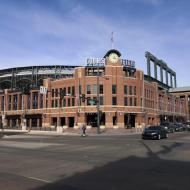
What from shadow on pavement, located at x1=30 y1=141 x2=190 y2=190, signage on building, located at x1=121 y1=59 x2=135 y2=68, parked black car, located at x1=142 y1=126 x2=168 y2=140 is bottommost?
shadow on pavement, located at x1=30 y1=141 x2=190 y2=190

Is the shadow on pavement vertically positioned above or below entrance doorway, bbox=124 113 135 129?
below

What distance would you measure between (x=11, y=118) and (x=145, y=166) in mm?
84470

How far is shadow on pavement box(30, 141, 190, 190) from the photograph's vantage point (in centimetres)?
952

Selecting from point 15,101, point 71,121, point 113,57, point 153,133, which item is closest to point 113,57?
point 113,57

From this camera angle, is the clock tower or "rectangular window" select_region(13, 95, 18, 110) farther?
"rectangular window" select_region(13, 95, 18, 110)

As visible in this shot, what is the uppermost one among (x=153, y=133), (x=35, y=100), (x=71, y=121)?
(x=35, y=100)

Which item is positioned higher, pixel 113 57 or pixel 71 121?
Result: pixel 113 57

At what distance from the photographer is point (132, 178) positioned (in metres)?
10.9

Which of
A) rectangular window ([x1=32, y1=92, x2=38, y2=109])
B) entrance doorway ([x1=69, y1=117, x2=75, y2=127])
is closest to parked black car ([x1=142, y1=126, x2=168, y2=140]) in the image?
entrance doorway ([x1=69, y1=117, x2=75, y2=127])

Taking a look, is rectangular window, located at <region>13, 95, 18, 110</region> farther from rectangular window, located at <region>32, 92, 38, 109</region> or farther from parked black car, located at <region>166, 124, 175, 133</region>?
parked black car, located at <region>166, 124, 175, 133</region>

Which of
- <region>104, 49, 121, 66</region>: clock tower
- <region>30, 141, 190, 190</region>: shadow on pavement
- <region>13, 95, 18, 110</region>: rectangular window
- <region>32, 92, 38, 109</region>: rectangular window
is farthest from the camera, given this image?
<region>13, 95, 18, 110</region>: rectangular window

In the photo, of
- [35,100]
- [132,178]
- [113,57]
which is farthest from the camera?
[35,100]

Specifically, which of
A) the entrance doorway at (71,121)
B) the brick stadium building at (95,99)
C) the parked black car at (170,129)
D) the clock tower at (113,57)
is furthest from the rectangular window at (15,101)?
the parked black car at (170,129)

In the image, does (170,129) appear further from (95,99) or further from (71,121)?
(71,121)
